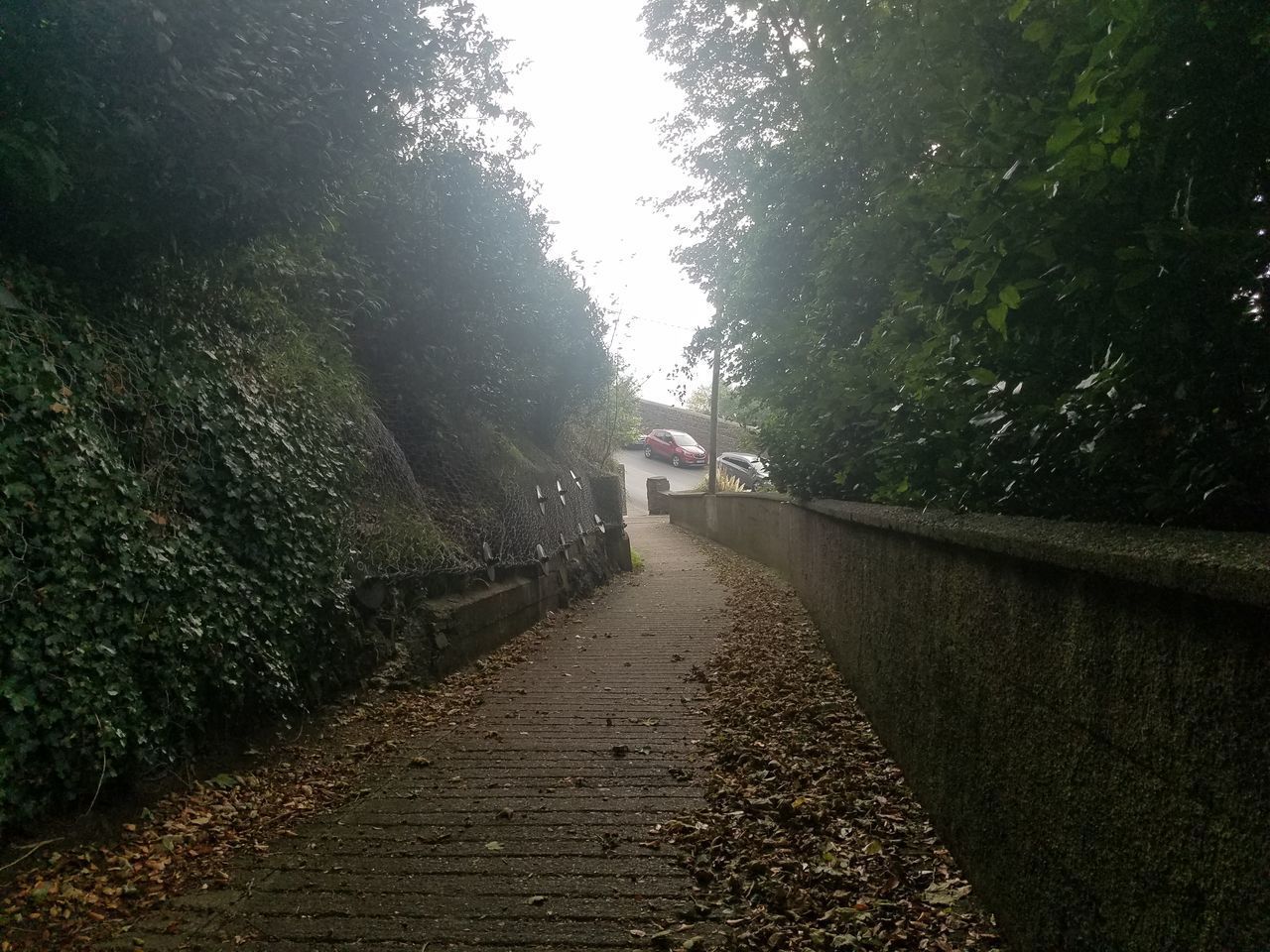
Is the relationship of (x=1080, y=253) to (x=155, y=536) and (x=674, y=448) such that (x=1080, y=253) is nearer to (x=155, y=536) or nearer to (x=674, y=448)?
(x=155, y=536)

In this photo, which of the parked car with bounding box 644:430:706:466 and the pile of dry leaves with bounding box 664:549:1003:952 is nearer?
the pile of dry leaves with bounding box 664:549:1003:952

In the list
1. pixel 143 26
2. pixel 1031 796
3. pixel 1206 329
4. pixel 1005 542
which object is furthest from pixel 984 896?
pixel 143 26

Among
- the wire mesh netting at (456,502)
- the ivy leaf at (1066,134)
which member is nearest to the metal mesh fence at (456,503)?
the wire mesh netting at (456,502)

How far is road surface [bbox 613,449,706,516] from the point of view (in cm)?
4009

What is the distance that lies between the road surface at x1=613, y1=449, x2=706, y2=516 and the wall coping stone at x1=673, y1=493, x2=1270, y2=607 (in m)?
34.4

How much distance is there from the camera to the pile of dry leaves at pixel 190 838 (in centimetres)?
326

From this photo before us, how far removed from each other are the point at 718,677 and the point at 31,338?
5.58 m

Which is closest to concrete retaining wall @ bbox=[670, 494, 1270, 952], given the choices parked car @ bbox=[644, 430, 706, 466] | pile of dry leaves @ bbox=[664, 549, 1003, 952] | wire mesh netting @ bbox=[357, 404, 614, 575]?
pile of dry leaves @ bbox=[664, 549, 1003, 952]

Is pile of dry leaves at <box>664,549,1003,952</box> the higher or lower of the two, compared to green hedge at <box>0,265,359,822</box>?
lower

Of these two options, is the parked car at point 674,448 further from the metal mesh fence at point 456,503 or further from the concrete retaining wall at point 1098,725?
the concrete retaining wall at point 1098,725

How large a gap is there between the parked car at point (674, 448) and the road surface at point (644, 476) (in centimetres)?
37

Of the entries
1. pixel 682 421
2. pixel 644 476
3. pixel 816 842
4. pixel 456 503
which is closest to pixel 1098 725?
pixel 816 842

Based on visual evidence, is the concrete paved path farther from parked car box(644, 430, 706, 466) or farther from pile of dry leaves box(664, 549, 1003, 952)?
parked car box(644, 430, 706, 466)

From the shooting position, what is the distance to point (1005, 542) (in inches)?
111
